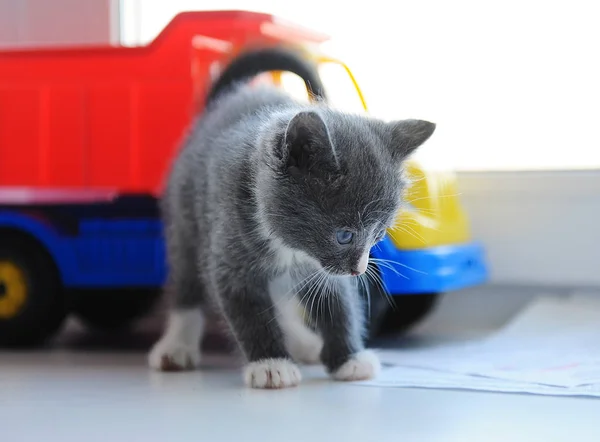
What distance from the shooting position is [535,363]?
112 cm

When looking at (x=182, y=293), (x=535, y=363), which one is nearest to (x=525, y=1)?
(x=535, y=363)

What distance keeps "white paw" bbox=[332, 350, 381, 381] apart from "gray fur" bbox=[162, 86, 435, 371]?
13 millimetres

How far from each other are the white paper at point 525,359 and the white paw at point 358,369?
0.06 ft

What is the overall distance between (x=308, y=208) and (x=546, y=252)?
809 mm

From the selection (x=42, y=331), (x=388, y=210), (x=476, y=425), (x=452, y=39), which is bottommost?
(x=42, y=331)

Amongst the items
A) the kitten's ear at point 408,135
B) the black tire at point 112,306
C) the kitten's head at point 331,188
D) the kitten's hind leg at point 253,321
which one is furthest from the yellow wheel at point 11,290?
the kitten's ear at point 408,135

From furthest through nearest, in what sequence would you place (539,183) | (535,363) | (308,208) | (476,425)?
(539,183), (535,363), (308,208), (476,425)

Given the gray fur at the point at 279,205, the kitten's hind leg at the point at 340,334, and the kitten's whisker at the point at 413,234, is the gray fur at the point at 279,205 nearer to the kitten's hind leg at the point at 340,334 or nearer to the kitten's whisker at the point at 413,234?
the kitten's hind leg at the point at 340,334

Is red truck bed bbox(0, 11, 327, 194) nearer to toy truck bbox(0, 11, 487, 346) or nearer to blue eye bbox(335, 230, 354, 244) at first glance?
toy truck bbox(0, 11, 487, 346)

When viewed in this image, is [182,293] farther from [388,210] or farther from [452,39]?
[452,39]

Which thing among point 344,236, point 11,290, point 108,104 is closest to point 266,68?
point 108,104

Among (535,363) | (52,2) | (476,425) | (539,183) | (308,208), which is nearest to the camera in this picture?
(476,425)

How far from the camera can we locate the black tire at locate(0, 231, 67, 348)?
1.29 metres

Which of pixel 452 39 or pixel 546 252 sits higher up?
pixel 452 39
